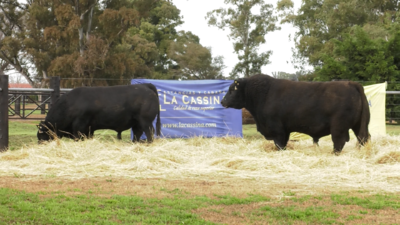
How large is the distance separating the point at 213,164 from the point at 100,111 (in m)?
4.01

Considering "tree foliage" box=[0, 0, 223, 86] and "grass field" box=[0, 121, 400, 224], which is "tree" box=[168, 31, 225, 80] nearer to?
"tree foliage" box=[0, 0, 223, 86]

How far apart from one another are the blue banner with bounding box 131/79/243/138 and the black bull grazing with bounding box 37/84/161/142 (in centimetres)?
209

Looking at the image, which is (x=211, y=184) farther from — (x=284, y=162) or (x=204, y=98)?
(x=204, y=98)

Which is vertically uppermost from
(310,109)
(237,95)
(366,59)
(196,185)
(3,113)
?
(366,59)

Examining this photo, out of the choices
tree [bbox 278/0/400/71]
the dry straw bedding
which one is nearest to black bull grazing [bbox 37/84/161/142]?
the dry straw bedding

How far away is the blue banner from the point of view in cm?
1402

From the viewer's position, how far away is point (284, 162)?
8242mm

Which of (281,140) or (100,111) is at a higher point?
(100,111)

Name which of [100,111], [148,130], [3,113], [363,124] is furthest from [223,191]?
[3,113]

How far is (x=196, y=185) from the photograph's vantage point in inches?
262

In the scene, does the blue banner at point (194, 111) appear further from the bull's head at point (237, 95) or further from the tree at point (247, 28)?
the tree at point (247, 28)

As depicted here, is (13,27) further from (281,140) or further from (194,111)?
(281,140)

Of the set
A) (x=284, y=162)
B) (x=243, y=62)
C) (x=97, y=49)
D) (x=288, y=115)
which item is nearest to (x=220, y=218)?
(x=284, y=162)

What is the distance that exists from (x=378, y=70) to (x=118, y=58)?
17.9m
